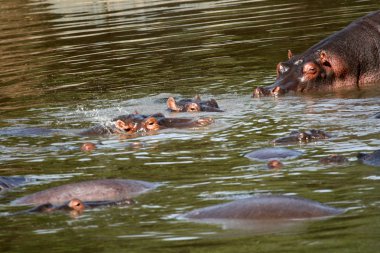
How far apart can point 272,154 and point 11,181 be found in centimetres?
215

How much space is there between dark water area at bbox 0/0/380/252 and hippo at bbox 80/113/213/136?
0.75 feet

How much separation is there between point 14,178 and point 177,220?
7.70ft

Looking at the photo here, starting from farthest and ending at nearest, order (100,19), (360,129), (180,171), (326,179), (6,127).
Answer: (100,19), (6,127), (360,129), (180,171), (326,179)

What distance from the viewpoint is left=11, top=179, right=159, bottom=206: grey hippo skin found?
788cm

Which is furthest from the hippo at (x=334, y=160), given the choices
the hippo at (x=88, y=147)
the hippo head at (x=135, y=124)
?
the hippo head at (x=135, y=124)

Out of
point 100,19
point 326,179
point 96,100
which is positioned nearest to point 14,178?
point 326,179

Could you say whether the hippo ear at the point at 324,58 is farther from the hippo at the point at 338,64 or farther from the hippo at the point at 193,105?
the hippo at the point at 193,105

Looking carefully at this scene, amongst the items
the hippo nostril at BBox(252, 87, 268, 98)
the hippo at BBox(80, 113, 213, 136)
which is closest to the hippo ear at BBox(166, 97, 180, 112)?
the hippo at BBox(80, 113, 213, 136)

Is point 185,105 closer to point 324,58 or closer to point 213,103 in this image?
point 213,103

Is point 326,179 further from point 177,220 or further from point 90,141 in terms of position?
point 90,141

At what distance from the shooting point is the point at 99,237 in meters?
6.73

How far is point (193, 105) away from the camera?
11.9 m

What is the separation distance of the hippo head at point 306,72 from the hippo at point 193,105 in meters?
1.29

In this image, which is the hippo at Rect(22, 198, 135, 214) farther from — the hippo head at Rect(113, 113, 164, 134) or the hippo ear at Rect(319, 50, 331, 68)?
the hippo ear at Rect(319, 50, 331, 68)
